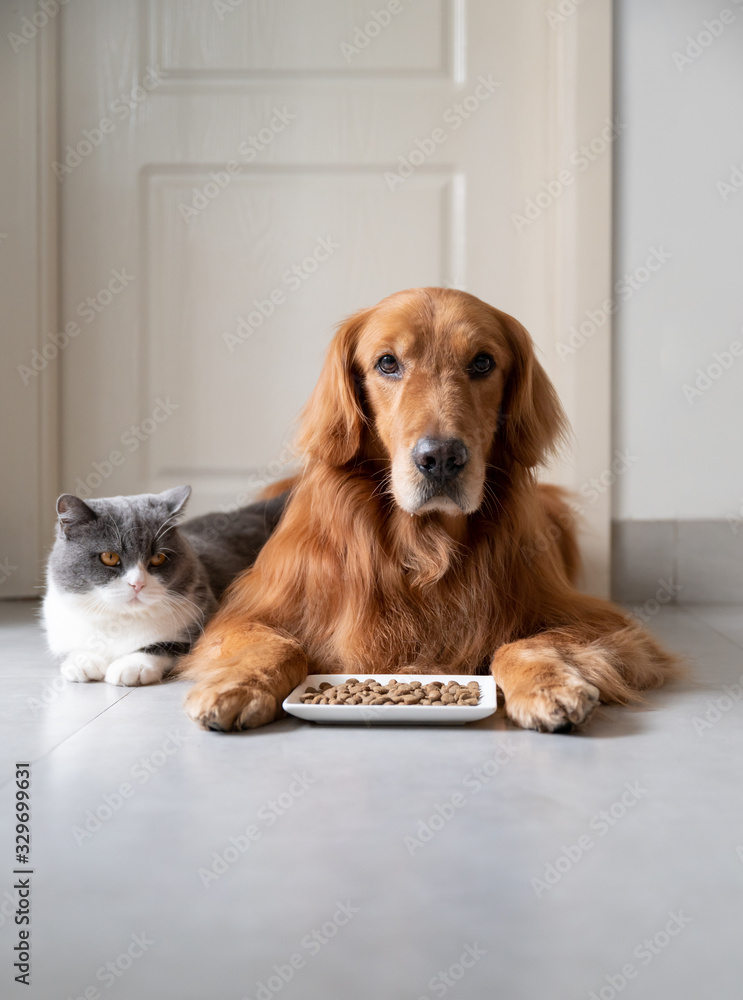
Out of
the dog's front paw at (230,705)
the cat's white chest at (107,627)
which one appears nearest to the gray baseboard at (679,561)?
the cat's white chest at (107,627)

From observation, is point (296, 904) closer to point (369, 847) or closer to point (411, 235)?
point (369, 847)

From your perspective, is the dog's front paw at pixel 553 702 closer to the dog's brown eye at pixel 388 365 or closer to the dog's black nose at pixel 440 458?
the dog's black nose at pixel 440 458

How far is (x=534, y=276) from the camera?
2969 millimetres

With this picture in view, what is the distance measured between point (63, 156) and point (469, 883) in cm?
291

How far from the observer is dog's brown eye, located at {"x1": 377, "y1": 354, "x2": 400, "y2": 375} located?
1.78 metres

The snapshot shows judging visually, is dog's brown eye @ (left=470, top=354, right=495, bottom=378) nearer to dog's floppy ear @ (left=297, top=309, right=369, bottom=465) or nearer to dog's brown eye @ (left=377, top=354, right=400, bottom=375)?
dog's brown eye @ (left=377, top=354, right=400, bottom=375)

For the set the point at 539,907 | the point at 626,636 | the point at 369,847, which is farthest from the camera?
the point at 626,636

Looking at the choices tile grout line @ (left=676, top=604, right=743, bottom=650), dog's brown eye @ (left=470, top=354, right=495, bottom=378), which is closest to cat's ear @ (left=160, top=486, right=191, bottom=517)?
dog's brown eye @ (left=470, top=354, right=495, bottom=378)

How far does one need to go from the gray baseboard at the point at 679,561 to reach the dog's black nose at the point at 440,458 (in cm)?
149

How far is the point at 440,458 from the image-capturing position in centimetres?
162

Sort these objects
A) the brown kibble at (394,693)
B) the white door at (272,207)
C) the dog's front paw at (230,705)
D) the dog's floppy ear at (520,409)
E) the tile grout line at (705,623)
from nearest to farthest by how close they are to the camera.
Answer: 1. the dog's front paw at (230,705)
2. the brown kibble at (394,693)
3. the dog's floppy ear at (520,409)
4. the tile grout line at (705,623)
5. the white door at (272,207)

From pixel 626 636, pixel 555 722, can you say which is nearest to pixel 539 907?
pixel 555 722

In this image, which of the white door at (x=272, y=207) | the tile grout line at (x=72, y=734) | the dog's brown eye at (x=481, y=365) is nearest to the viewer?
the tile grout line at (x=72, y=734)

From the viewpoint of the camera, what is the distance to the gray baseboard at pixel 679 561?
293 cm
